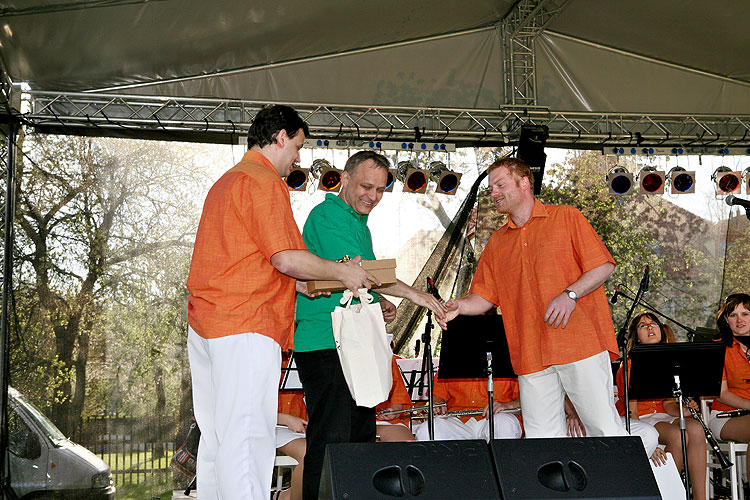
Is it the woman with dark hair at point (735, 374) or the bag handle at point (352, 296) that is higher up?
the bag handle at point (352, 296)

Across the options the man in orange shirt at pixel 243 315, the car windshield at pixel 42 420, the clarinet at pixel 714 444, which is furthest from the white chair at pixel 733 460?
the car windshield at pixel 42 420

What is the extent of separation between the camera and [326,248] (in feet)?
11.8

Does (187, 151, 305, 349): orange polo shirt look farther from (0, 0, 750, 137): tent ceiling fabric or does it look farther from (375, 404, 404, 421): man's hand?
(0, 0, 750, 137): tent ceiling fabric

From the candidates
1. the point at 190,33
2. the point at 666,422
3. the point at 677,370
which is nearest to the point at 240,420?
the point at 677,370

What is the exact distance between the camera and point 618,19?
7859mm

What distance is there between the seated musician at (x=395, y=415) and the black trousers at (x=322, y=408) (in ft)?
6.32

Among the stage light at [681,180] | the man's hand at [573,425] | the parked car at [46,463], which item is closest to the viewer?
the man's hand at [573,425]

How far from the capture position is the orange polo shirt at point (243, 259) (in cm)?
296

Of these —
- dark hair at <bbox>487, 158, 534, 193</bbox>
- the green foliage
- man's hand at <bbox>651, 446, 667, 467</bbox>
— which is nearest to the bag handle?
dark hair at <bbox>487, 158, 534, 193</bbox>

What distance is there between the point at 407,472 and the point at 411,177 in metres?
5.58

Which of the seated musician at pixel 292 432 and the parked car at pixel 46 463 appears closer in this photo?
the seated musician at pixel 292 432

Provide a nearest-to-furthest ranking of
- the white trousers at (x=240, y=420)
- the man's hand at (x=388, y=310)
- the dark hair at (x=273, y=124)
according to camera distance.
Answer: the white trousers at (x=240, y=420) < the dark hair at (x=273, y=124) < the man's hand at (x=388, y=310)

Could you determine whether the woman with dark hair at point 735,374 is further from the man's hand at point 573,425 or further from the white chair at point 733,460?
the man's hand at point 573,425

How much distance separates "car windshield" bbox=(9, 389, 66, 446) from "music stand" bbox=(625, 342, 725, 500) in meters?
5.38
